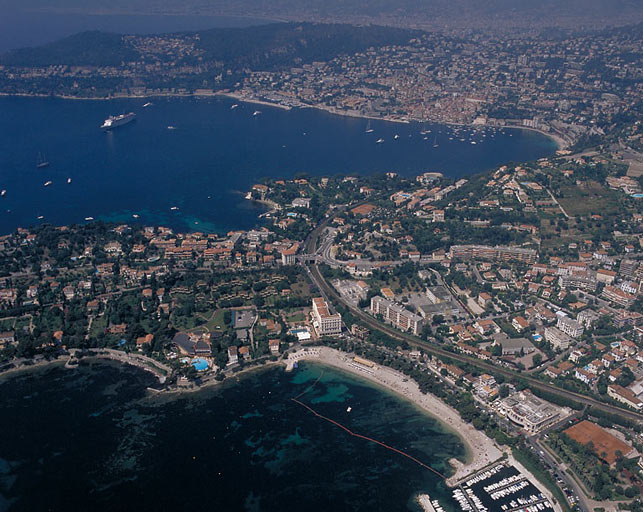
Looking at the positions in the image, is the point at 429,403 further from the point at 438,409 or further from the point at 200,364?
the point at 200,364

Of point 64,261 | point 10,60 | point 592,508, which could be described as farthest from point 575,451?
point 10,60

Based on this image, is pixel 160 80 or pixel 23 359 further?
pixel 160 80

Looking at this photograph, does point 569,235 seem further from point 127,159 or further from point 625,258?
point 127,159

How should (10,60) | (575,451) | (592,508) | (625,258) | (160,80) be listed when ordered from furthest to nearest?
(10,60) < (160,80) < (625,258) < (575,451) < (592,508)

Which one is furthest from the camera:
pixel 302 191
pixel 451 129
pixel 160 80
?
pixel 160 80

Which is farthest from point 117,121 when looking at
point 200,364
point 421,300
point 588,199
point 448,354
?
point 448,354

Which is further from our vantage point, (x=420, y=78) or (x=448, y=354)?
(x=420, y=78)

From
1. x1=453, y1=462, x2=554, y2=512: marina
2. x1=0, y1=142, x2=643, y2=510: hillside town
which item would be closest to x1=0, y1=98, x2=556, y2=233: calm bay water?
x1=0, y1=142, x2=643, y2=510: hillside town
